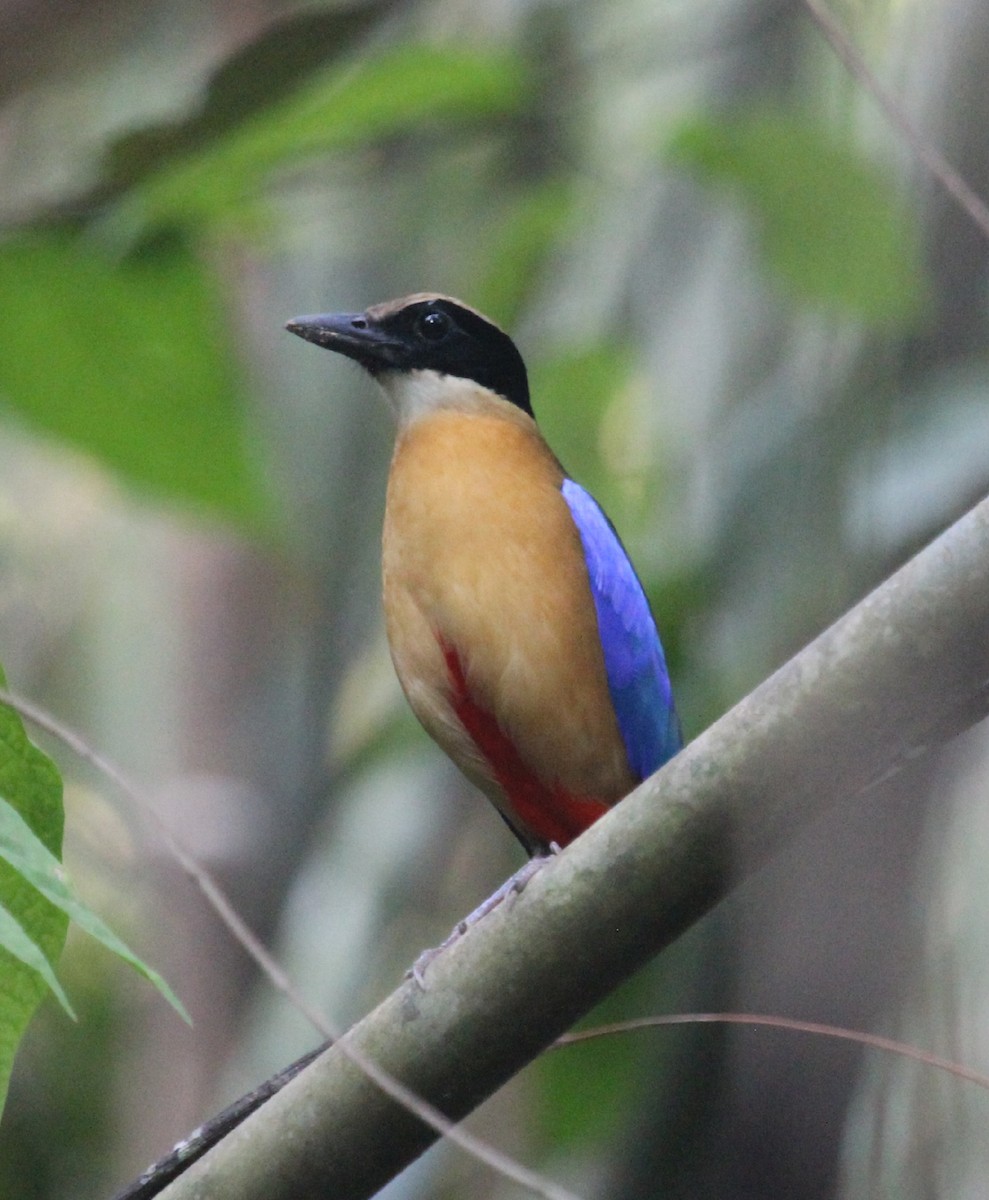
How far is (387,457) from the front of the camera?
633cm

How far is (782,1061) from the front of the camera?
12.2 ft

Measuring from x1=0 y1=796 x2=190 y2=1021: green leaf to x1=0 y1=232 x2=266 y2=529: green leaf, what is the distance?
2795 mm

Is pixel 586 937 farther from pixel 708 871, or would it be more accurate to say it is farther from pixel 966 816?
pixel 966 816

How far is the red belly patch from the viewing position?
351cm

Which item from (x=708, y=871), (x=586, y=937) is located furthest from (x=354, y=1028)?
(x=708, y=871)

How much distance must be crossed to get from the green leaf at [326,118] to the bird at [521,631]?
39.2 inches

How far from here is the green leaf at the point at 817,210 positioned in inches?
178

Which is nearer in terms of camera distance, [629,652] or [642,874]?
[642,874]

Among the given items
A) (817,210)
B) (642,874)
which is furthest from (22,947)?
(817,210)

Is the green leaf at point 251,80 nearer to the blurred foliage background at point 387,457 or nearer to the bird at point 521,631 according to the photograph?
the blurred foliage background at point 387,457

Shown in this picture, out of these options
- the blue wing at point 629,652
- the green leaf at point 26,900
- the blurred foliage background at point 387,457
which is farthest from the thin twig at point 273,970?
the blue wing at point 629,652

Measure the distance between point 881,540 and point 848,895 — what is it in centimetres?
94

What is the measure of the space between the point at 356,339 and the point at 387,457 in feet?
7.28

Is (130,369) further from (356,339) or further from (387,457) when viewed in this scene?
(387,457)
